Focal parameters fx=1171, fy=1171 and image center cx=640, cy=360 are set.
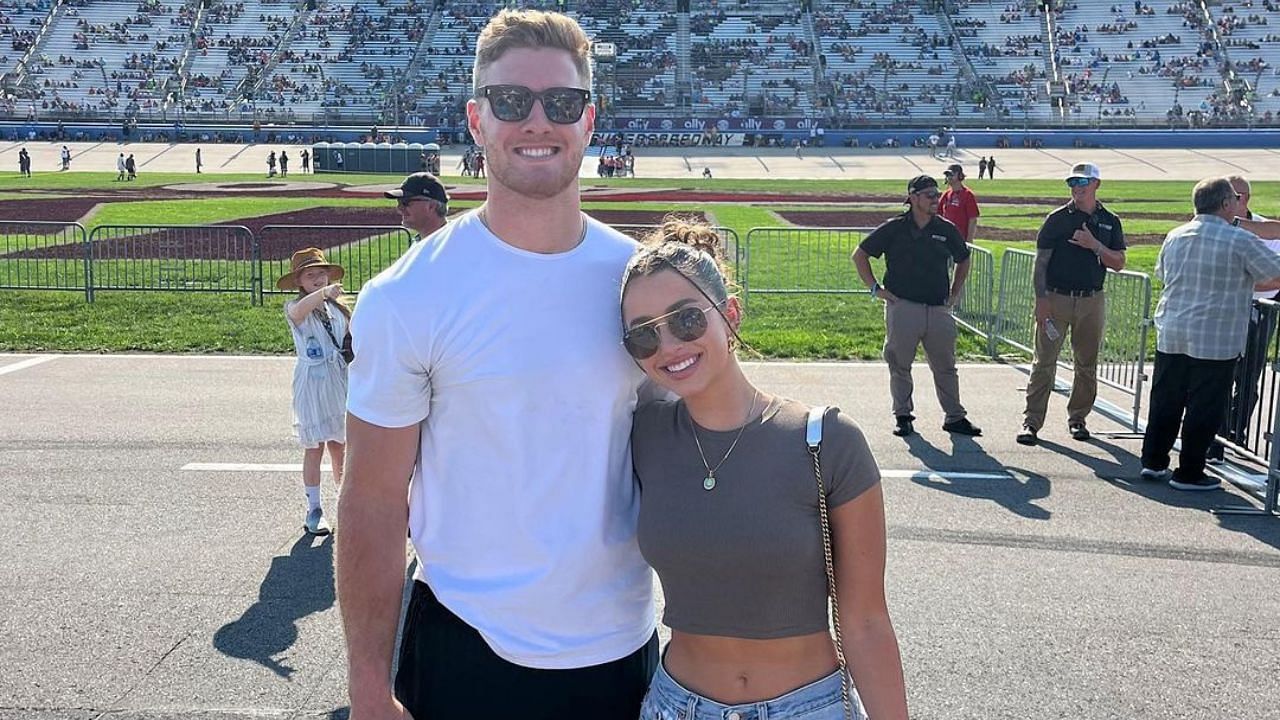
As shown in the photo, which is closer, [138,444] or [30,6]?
[138,444]

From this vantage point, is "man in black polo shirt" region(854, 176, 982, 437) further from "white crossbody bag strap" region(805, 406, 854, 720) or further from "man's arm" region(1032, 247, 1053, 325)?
"white crossbody bag strap" region(805, 406, 854, 720)

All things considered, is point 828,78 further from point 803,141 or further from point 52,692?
point 52,692

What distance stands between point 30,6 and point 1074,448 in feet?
291

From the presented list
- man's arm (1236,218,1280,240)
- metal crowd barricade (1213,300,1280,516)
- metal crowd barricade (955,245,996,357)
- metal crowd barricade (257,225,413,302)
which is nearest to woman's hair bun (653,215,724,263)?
metal crowd barricade (1213,300,1280,516)

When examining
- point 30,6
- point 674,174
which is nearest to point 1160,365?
point 674,174

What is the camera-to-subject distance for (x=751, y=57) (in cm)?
7581

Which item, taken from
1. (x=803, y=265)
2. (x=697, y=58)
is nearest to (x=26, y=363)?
(x=803, y=265)

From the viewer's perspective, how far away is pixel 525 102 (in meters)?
2.44

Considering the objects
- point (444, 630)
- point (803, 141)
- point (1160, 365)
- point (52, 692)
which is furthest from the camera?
point (803, 141)

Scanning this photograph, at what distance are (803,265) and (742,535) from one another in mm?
16911

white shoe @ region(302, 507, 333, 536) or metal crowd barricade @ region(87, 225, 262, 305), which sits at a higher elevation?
metal crowd barricade @ region(87, 225, 262, 305)

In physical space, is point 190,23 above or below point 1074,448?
above

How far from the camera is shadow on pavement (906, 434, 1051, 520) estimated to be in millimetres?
7383

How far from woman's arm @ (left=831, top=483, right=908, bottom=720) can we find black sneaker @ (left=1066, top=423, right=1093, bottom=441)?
→ 7.40 m
